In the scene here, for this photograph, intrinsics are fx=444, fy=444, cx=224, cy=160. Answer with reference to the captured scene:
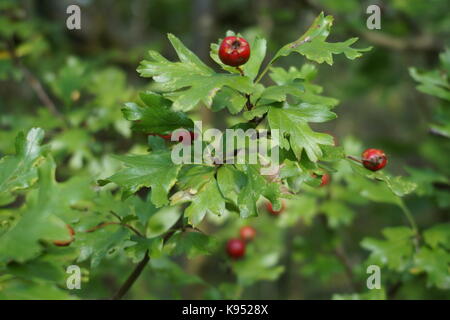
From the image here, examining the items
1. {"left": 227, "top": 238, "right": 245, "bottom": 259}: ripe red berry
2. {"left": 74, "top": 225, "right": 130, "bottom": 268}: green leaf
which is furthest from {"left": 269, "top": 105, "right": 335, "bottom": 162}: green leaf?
{"left": 227, "top": 238, "right": 245, "bottom": 259}: ripe red berry

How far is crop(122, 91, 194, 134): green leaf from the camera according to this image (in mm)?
1123

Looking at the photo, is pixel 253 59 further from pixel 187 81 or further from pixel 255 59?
pixel 187 81

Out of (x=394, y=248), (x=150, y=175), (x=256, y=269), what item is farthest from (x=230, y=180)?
(x=256, y=269)

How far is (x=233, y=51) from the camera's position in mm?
1094

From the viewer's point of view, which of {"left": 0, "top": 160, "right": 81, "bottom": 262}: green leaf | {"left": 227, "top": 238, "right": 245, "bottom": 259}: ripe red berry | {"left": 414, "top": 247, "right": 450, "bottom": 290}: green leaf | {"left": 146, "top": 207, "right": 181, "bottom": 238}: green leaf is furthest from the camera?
{"left": 227, "top": 238, "right": 245, "bottom": 259}: ripe red berry

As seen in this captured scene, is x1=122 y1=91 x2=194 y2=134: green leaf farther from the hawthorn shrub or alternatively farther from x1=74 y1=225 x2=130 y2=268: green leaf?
x1=74 y1=225 x2=130 y2=268: green leaf

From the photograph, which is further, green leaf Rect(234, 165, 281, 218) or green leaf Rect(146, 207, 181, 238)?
green leaf Rect(146, 207, 181, 238)

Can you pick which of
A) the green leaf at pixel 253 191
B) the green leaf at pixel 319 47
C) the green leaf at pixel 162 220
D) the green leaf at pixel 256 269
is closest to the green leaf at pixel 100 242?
the green leaf at pixel 162 220

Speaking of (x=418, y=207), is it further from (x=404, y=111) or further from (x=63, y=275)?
(x=404, y=111)

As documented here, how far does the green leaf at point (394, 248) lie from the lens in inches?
62.8

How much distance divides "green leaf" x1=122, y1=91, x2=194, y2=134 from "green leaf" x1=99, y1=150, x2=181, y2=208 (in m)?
0.07

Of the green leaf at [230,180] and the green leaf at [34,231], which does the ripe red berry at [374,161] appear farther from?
the green leaf at [34,231]

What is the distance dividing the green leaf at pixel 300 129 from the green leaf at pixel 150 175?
269 mm

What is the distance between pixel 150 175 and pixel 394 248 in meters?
1.03
